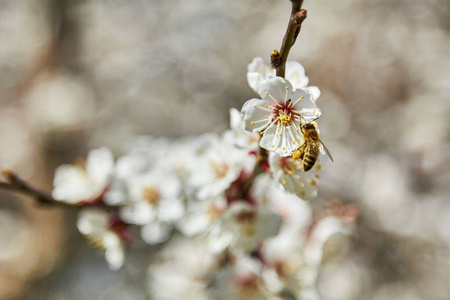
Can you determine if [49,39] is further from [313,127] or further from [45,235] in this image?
[313,127]

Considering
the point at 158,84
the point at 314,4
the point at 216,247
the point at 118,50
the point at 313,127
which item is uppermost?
the point at 314,4

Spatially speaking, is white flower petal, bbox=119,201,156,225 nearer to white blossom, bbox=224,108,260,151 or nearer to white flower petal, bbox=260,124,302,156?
white blossom, bbox=224,108,260,151

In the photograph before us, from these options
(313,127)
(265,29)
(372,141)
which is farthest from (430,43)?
(313,127)

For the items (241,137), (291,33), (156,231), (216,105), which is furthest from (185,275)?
(216,105)

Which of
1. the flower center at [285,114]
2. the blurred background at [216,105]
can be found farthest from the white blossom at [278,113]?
the blurred background at [216,105]

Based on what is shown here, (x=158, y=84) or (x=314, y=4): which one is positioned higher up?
(x=314, y=4)

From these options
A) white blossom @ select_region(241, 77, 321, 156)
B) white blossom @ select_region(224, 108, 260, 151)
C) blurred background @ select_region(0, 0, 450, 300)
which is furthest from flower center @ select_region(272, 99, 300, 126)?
blurred background @ select_region(0, 0, 450, 300)

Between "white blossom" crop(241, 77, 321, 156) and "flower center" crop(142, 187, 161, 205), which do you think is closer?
"white blossom" crop(241, 77, 321, 156)
